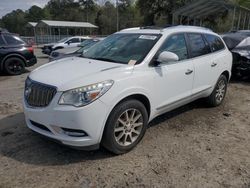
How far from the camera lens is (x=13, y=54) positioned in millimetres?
10148

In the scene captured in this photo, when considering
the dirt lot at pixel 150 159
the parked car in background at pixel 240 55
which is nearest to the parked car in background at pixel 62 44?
the parked car in background at pixel 240 55

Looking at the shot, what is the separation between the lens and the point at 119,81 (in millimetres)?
3391

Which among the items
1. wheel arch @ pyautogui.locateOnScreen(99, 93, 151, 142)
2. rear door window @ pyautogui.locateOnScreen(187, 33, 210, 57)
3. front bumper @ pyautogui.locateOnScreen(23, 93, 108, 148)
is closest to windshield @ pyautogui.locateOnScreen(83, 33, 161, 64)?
wheel arch @ pyautogui.locateOnScreen(99, 93, 151, 142)

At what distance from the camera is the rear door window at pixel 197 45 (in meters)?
4.75

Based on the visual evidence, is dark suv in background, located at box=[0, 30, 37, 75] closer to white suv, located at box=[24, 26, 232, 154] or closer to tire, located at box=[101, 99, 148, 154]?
white suv, located at box=[24, 26, 232, 154]

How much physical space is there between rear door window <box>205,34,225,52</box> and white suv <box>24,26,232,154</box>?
0.42 meters

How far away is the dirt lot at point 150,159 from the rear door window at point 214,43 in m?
1.53

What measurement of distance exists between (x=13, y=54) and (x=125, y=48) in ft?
24.2

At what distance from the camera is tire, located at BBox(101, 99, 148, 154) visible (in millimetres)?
3371

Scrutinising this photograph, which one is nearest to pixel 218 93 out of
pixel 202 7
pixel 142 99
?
pixel 142 99

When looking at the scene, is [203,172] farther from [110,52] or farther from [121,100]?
[110,52]

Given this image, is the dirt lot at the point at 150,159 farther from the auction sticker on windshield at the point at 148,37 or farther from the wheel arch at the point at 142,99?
the auction sticker on windshield at the point at 148,37

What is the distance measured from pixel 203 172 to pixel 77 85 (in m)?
1.89

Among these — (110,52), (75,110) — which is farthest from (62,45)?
(75,110)
